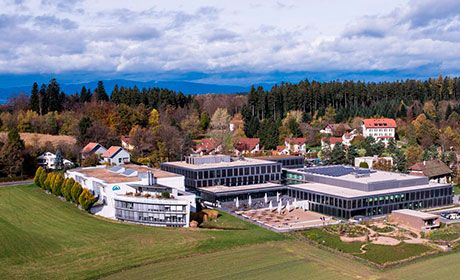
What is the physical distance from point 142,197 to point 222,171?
13075 millimetres

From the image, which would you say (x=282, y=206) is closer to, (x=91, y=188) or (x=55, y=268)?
(x=91, y=188)

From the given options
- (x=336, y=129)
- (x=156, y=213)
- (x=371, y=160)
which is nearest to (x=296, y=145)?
(x=336, y=129)

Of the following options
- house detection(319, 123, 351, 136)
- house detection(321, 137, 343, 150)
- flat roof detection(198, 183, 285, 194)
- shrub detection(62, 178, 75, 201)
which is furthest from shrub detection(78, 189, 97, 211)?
house detection(319, 123, 351, 136)

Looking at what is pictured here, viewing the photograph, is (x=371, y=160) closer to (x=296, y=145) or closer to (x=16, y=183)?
(x=296, y=145)

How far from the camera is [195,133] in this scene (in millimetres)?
90938

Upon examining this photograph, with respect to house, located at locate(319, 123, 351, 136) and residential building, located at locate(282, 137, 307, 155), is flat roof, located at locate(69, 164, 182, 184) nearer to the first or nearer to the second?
residential building, located at locate(282, 137, 307, 155)

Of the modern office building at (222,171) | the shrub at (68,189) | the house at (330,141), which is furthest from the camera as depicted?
the house at (330,141)

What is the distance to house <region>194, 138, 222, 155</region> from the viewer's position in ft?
264

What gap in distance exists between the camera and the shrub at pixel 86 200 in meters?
47.4

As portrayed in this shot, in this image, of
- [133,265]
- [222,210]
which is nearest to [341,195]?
[222,210]

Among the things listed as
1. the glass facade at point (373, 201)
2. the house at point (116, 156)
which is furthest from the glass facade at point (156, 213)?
the house at point (116, 156)

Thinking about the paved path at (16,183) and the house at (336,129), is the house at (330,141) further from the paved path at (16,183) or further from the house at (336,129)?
the paved path at (16,183)

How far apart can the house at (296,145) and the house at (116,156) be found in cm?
2576

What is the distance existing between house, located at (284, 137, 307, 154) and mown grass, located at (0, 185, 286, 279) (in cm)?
3697
